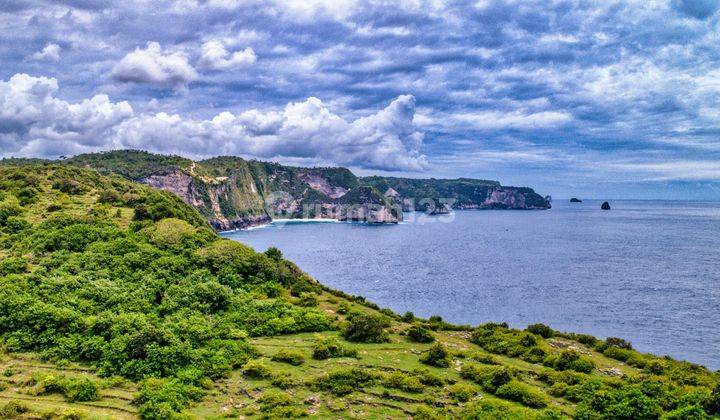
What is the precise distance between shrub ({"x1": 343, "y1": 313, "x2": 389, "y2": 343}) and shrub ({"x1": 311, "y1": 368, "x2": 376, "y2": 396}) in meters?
7.54

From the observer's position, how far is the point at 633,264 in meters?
110

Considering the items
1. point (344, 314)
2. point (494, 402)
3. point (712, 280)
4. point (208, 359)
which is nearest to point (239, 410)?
point (208, 359)

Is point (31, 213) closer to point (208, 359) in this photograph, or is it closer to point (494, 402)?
point (208, 359)

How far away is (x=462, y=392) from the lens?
89.8 feet

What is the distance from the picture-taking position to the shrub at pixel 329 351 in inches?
1297

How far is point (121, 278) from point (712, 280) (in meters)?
102

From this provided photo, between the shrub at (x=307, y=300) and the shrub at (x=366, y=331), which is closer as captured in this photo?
the shrub at (x=366, y=331)

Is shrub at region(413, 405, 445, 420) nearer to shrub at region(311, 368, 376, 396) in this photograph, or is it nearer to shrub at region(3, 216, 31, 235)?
shrub at region(311, 368, 376, 396)

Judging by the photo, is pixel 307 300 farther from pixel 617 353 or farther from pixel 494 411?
pixel 617 353

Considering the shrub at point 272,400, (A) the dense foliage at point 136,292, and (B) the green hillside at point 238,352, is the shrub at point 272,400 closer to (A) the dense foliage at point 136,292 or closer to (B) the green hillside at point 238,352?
(B) the green hillside at point 238,352

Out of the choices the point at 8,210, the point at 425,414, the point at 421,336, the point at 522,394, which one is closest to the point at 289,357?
the point at 425,414

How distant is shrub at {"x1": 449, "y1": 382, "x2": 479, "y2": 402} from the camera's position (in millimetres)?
26941

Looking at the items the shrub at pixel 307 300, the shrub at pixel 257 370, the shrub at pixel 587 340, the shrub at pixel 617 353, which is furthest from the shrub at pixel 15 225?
the shrub at pixel 617 353

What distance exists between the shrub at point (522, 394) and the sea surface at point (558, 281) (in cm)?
3565
